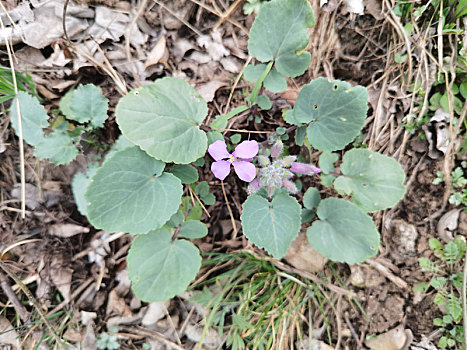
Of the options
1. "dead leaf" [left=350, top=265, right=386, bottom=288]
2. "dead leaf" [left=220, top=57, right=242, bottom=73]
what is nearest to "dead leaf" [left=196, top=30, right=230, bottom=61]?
"dead leaf" [left=220, top=57, right=242, bottom=73]

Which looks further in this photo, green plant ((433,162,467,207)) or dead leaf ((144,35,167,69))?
dead leaf ((144,35,167,69))

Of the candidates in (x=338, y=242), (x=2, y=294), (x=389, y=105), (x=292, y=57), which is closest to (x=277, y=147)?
(x=292, y=57)

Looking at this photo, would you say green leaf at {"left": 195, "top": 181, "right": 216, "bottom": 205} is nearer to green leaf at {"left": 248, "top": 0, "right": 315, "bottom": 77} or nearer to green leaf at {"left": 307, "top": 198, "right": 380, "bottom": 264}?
green leaf at {"left": 307, "top": 198, "right": 380, "bottom": 264}

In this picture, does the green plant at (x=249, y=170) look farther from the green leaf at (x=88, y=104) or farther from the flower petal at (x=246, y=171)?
the green leaf at (x=88, y=104)

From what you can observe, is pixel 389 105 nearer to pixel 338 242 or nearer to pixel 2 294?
pixel 338 242

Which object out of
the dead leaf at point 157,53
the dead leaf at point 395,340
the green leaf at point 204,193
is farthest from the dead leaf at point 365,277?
the dead leaf at point 157,53

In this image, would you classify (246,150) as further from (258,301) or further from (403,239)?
(403,239)
